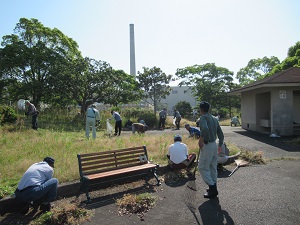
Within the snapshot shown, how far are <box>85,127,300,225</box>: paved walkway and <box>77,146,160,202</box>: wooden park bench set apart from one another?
446mm

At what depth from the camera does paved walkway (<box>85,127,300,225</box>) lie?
395 cm

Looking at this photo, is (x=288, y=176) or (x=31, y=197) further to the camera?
(x=288, y=176)

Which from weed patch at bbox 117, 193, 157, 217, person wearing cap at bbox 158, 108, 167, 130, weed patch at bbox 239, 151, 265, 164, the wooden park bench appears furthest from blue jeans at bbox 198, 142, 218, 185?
person wearing cap at bbox 158, 108, 167, 130

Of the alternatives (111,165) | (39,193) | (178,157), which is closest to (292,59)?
(178,157)

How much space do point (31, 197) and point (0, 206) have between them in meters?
0.74

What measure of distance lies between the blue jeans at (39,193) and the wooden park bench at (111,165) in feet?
2.52

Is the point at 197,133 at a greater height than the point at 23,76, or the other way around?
the point at 23,76

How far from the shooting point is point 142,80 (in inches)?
1058

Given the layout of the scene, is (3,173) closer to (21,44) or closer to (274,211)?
(274,211)

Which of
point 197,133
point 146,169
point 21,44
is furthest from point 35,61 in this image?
point 146,169

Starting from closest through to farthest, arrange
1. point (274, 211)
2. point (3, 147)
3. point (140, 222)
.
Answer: point (140, 222) → point (274, 211) → point (3, 147)

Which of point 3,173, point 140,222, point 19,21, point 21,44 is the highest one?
point 19,21

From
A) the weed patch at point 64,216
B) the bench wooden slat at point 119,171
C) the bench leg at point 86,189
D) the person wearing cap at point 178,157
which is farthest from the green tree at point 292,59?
the weed patch at point 64,216

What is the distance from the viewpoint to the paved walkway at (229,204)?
395 cm
